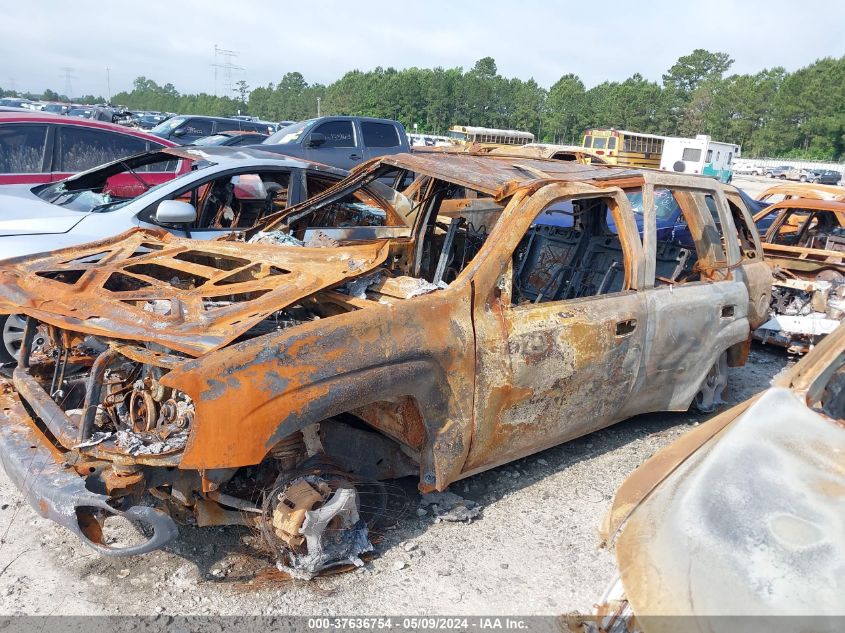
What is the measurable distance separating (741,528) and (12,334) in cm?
435

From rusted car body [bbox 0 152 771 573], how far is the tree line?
62.9m

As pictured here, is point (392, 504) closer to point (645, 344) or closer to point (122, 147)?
point (645, 344)

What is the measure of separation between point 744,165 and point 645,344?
54.2 m

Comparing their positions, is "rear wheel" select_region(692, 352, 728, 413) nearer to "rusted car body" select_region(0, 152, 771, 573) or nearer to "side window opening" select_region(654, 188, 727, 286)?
"rusted car body" select_region(0, 152, 771, 573)

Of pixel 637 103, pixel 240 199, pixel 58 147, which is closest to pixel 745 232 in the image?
pixel 240 199

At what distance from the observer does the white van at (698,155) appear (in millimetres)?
30656

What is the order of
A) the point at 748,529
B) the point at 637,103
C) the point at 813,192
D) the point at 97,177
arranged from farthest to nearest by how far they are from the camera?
the point at 637,103, the point at 813,192, the point at 97,177, the point at 748,529

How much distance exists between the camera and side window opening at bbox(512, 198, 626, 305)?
5078 mm

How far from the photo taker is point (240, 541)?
10.3ft

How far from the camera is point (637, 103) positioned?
63.4 metres

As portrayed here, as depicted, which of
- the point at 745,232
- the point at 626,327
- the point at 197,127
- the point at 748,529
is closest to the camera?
the point at 748,529

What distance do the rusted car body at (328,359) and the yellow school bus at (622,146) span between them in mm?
23323

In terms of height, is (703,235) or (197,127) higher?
(197,127)

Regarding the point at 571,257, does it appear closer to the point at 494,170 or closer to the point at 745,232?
the point at 745,232
